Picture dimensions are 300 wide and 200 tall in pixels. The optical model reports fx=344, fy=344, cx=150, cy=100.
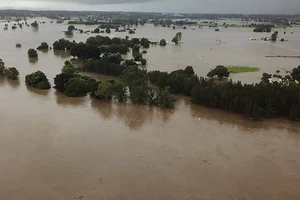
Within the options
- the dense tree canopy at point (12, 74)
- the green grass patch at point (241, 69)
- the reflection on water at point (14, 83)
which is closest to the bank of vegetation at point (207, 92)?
the reflection on water at point (14, 83)

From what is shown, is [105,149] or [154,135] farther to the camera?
[154,135]

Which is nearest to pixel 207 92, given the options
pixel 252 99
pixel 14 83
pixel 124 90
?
pixel 252 99

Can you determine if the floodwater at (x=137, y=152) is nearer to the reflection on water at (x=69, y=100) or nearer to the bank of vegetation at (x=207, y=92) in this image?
the reflection on water at (x=69, y=100)

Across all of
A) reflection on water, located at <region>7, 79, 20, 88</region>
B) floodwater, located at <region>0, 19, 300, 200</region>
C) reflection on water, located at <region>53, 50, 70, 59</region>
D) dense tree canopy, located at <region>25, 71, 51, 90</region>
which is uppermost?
reflection on water, located at <region>53, 50, 70, 59</region>

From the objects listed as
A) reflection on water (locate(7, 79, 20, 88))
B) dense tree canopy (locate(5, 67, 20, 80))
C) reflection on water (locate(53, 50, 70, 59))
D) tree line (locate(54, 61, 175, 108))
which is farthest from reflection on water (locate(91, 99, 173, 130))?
reflection on water (locate(53, 50, 70, 59))

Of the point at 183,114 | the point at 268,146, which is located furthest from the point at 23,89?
the point at 268,146

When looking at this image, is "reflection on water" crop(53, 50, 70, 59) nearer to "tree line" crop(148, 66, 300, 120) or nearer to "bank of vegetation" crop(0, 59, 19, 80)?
"bank of vegetation" crop(0, 59, 19, 80)

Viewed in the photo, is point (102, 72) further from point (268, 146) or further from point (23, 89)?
point (268, 146)
